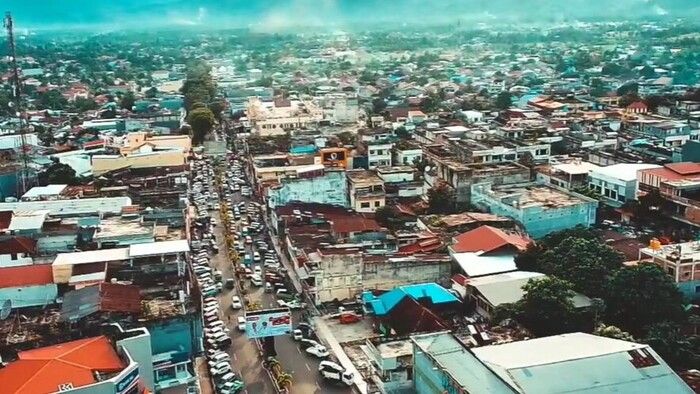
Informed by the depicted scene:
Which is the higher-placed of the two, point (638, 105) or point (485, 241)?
point (638, 105)

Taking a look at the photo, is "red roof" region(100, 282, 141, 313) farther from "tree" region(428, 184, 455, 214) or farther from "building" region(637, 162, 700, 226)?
"building" region(637, 162, 700, 226)

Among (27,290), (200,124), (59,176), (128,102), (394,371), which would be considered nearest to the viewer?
(394,371)

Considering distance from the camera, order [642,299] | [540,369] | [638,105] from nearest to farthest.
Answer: [540,369], [642,299], [638,105]

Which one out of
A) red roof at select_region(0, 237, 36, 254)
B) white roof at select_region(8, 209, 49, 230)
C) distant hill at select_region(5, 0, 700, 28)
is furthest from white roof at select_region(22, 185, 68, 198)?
distant hill at select_region(5, 0, 700, 28)

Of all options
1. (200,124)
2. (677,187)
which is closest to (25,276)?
(677,187)

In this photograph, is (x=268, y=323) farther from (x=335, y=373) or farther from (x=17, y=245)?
(x=17, y=245)

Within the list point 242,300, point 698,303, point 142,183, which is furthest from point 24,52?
point 698,303

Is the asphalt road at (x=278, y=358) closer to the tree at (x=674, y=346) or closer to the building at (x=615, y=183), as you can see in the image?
the tree at (x=674, y=346)
